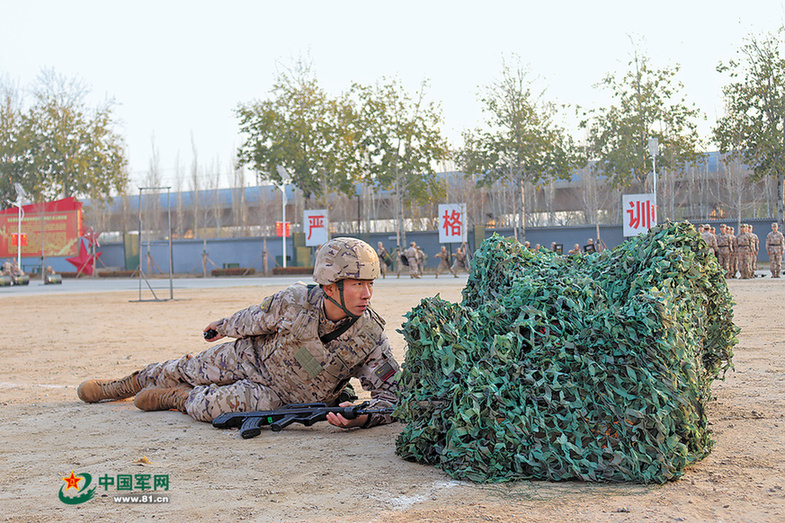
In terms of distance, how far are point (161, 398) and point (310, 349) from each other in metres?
1.35

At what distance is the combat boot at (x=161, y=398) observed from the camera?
5.14 meters

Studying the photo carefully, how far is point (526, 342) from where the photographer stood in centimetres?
355

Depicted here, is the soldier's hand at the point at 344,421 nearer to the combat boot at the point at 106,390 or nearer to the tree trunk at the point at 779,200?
the combat boot at the point at 106,390

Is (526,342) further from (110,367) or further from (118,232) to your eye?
(118,232)

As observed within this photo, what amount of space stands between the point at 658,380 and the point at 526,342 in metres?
0.62

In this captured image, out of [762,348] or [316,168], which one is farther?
[316,168]

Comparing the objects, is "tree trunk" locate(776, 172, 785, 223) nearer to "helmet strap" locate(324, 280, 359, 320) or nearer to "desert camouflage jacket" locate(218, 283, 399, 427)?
"desert camouflage jacket" locate(218, 283, 399, 427)

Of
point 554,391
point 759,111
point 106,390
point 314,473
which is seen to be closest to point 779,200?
point 759,111

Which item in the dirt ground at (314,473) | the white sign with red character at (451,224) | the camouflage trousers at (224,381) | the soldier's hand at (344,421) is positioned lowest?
the dirt ground at (314,473)

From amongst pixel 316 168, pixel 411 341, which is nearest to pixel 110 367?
pixel 411 341

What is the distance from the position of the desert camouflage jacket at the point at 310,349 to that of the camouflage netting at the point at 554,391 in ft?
2.91

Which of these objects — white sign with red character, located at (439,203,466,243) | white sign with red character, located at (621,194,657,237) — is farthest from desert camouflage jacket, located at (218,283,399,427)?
white sign with red character, located at (439,203,466,243)

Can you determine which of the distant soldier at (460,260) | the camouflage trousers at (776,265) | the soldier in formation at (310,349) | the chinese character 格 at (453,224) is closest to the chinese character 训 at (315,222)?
the chinese character 格 at (453,224)

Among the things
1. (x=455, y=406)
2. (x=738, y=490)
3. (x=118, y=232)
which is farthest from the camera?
(x=118, y=232)
